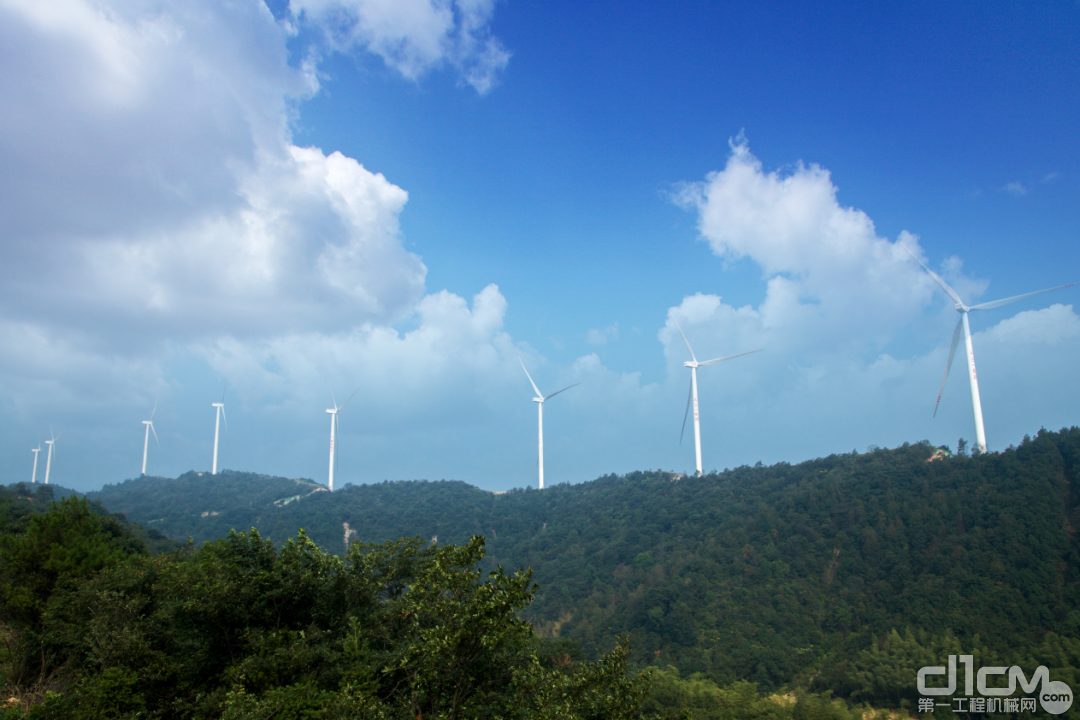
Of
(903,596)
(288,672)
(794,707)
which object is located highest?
(288,672)

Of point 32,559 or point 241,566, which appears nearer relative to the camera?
point 241,566

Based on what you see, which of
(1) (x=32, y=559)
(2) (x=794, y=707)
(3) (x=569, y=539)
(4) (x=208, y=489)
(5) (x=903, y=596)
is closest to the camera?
(1) (x=32, y=559)

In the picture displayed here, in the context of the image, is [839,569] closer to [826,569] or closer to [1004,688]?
[826,569]

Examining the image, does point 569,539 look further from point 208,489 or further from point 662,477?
point 208,489

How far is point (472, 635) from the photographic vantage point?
42.7 feet

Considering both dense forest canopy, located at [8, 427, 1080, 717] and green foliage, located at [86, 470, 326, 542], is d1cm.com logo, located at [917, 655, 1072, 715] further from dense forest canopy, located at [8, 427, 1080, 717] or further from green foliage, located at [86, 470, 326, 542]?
green foliage, located at [86, 470, 326, 542]

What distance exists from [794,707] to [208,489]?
156 m

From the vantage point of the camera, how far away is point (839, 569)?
67312 millimetres

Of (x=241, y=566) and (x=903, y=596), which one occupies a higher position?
(x=241, y=566)

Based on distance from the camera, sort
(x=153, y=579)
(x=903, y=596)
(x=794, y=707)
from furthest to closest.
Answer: (x=903, y=596)
(x=794, y=707)
(x=153, y=579)

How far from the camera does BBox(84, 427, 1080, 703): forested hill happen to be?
5056cm

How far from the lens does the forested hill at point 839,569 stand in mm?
50562

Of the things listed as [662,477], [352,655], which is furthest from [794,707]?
[662,477]

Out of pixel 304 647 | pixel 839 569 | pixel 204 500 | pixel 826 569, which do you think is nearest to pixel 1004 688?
pixel 839 569
